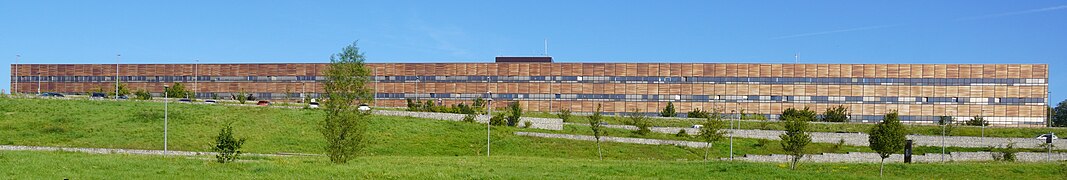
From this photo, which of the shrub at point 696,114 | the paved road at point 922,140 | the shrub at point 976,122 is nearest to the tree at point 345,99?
the paved road at point 922,140

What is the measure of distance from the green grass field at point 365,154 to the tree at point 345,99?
42.7 inches

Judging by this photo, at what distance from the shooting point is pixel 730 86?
137250mm

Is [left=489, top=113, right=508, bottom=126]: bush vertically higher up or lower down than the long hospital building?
lower down

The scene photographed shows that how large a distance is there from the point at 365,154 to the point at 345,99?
16735 mm

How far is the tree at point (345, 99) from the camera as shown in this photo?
4709 cm

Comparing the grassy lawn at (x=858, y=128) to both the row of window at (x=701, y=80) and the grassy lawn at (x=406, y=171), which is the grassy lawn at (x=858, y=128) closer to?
the row of window at (x=701, y=80)

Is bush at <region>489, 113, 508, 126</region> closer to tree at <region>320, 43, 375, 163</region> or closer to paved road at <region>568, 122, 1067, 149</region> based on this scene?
paved road at <region>568, 122, 1067, 149</region>

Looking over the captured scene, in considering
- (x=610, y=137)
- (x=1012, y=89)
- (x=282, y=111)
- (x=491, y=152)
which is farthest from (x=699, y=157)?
(x=1012, y=89)

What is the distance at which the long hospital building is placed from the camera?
445 feet

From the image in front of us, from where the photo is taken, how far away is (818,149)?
89000 millimetres

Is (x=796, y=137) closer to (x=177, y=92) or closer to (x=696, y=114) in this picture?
(x=696, y=114)

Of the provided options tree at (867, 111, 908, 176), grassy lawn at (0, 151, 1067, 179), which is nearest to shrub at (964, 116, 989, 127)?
tree at (867, 111, 908, 176)

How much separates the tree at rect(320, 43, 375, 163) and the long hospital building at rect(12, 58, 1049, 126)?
299ft

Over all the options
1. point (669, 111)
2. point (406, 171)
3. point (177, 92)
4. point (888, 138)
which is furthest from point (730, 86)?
point (406, 171)
